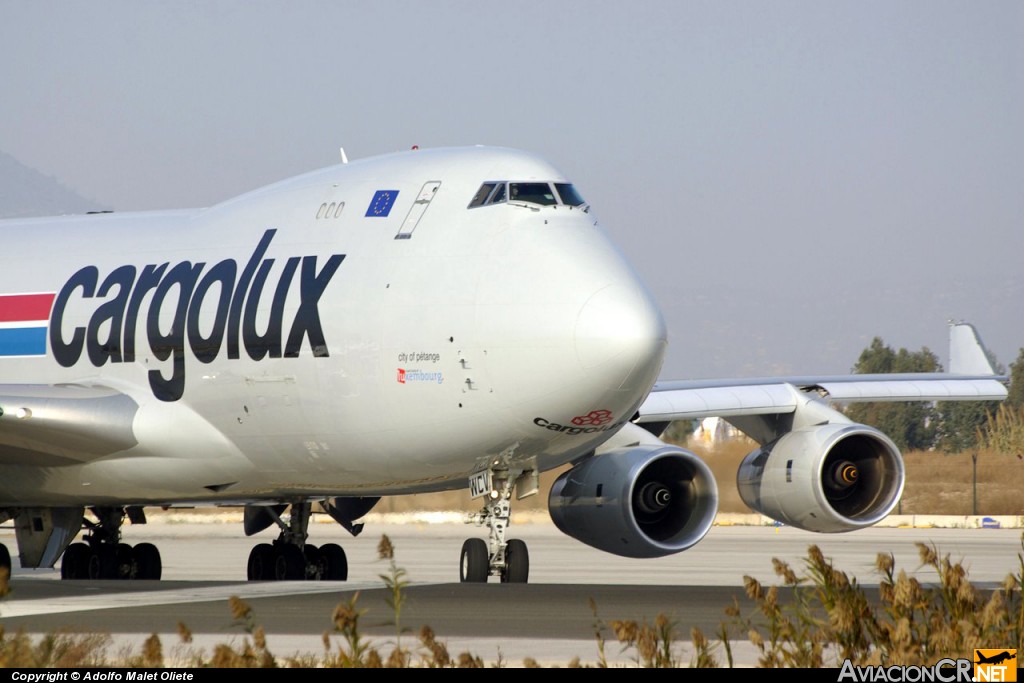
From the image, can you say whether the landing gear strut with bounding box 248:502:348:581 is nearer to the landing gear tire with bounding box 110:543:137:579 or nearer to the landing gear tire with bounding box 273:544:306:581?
the landing gear tire with bounding box 273:544:306:581

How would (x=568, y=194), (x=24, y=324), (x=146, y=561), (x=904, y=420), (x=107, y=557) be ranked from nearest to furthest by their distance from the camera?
(x=568, y=194), (x=24, y=324), (x=107, y=557), (x=146, y=561), (x=904, y=420)

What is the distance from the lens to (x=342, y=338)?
18062 millimetres

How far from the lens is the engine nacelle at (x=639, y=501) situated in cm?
2023

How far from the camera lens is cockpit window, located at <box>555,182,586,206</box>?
59.5 feet

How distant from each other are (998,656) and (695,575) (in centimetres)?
1638

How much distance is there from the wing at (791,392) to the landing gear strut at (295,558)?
4620mm

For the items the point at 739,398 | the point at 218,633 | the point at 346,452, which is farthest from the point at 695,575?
the point at 218,633

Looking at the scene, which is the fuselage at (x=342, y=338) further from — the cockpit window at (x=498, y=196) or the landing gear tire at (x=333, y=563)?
the landing gear tire at (x=333, y=563)

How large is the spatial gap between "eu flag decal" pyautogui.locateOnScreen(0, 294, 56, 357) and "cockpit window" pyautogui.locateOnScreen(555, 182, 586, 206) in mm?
7054

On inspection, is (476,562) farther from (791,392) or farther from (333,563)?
(791,392)

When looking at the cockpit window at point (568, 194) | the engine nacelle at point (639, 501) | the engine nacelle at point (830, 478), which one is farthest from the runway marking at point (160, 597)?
the engine nacelle at point (830, 478)

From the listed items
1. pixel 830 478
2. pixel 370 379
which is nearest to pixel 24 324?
pixel 370 379

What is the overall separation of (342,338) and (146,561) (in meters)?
7.17

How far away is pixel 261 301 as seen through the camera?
18922 mm
